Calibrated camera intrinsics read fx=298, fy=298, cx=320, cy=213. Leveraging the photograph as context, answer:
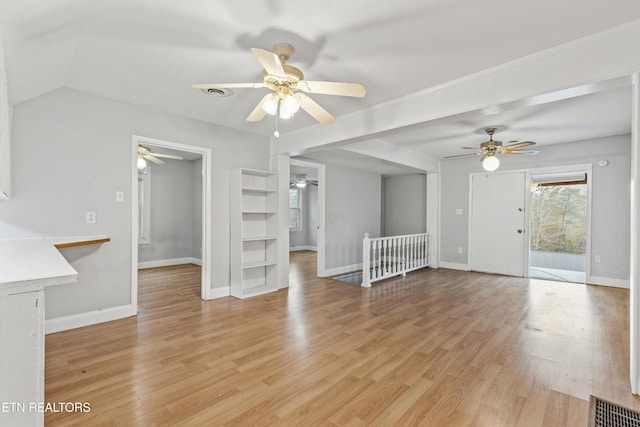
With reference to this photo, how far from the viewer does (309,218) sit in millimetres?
10031

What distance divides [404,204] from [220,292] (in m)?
5.20

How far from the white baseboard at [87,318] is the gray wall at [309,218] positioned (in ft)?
22.2

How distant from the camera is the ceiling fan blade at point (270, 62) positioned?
165 centimetres

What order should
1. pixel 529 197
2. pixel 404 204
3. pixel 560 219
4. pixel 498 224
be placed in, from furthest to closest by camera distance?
pixel 404 204, pixel 560 219, pixel 498 224, pixel 529 197

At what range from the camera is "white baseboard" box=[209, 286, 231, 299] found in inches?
154

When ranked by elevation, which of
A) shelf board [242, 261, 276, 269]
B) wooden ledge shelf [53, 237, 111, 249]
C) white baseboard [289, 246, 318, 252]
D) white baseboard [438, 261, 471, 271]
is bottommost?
white baseboard [289, 246, 318, 252]

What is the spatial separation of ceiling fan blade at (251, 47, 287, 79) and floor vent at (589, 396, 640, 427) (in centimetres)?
269

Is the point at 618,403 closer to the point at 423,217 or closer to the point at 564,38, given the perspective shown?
the point at 564,38

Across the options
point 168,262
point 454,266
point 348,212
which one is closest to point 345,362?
point 348,212

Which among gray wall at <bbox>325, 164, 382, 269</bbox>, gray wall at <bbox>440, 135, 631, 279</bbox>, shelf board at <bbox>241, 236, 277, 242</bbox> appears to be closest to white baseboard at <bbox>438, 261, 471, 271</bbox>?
gray wall at <bbox>325, 164, 382, 269</bbox>

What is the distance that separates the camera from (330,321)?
313 cm

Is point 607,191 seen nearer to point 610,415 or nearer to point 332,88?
point 610,415

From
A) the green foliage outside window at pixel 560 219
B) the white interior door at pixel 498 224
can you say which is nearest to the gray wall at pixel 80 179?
the white interior door at pixel 498 224

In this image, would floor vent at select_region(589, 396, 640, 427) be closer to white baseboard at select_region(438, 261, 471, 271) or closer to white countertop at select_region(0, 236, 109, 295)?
white countertop at select_region(0, 236, 109, 295)
